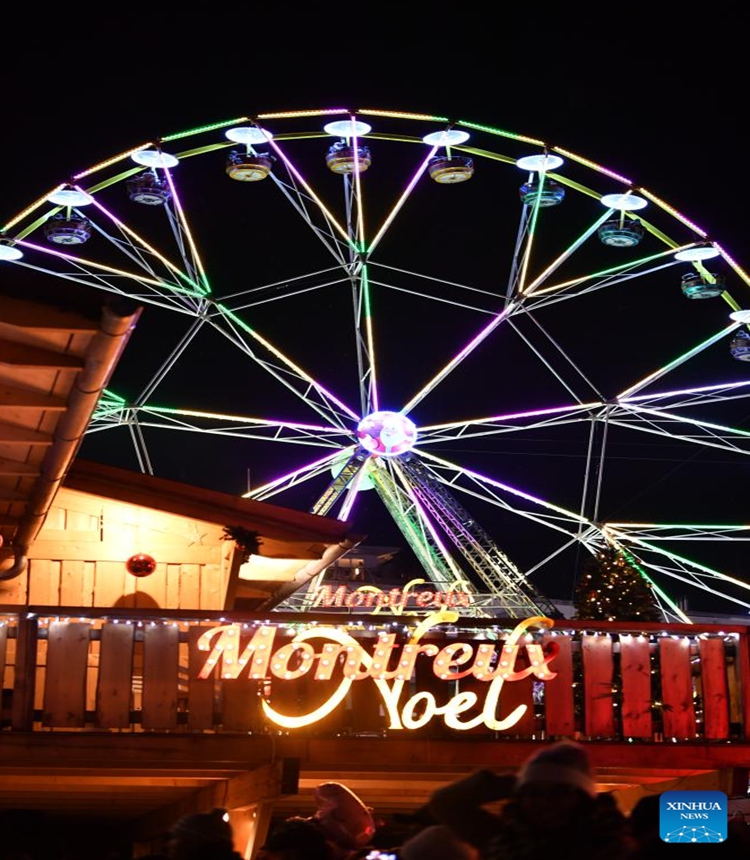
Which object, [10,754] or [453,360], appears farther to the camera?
[453,360]

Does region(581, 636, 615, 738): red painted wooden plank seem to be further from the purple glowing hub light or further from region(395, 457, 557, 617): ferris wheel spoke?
region(395, 457, 557, 617): ferris wheel spoke

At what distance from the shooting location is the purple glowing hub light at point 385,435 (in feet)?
86.6

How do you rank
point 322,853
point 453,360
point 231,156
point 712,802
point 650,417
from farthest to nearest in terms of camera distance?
point 650,417
point 453,360
point 231,156
point 712,802
point 322,853

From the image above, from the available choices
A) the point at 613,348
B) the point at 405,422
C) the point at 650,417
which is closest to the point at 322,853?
the point at 405,422

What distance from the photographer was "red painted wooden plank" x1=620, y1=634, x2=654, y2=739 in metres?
13.3

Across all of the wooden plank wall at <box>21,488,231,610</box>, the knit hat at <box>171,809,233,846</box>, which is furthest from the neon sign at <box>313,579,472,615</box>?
the knit hat at <box>171,809,233,846</box>

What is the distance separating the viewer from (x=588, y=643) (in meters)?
13.5

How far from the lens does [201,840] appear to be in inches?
273

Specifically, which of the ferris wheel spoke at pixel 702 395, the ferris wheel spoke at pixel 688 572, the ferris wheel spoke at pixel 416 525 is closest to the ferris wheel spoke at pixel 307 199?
the ferris wheel spoke at pixel 416 525

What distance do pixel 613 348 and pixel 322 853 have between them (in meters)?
54.8

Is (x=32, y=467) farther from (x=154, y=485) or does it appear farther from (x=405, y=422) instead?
(x=405, y=422)

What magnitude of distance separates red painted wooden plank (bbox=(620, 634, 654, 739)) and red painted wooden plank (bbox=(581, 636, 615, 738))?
0.36 ft

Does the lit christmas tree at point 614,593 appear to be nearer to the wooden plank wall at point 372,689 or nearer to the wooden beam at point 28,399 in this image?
the wooden plank wall at point 372,689

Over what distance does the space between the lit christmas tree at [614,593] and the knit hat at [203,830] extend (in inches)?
371
